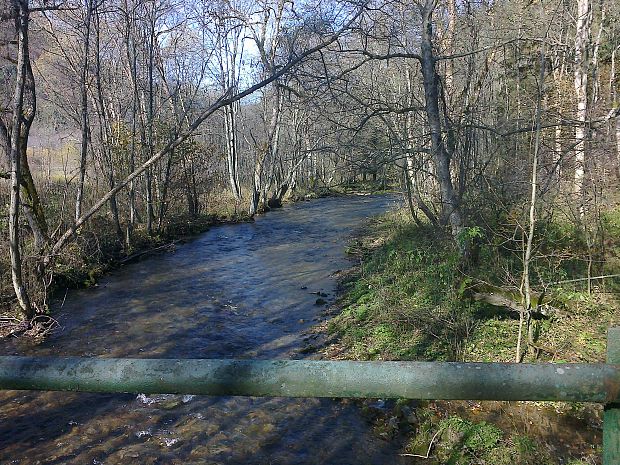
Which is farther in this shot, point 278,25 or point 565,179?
point 278,25

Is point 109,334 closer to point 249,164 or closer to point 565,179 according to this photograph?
point 565,179

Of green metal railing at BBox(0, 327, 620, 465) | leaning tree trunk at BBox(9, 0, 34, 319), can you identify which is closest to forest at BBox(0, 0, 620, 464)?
leaning tree trunk at BBox(9, 0, 34, 319)

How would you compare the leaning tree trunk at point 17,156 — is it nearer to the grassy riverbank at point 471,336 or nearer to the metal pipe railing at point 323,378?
the grassy riverbank at point 471,336

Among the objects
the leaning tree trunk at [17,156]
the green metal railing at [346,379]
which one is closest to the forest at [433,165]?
the leaning tree trunk at [17,156]

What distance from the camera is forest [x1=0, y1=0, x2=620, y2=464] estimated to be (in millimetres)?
6945

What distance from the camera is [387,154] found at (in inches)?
384

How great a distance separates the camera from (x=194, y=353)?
782 centimetres

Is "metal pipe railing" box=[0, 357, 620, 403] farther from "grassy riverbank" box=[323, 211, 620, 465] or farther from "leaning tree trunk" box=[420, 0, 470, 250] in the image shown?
"leaning tree trunk" box=[420, 0, 470, 250]

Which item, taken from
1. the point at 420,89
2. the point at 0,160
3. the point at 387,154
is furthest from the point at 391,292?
the point at 0,160

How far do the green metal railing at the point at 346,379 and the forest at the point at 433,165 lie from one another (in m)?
4.10

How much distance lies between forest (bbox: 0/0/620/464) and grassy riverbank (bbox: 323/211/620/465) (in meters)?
0.04

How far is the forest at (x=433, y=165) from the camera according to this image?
6.95 m

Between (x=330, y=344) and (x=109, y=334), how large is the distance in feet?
13.0

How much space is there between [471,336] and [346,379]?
6.05 metres
